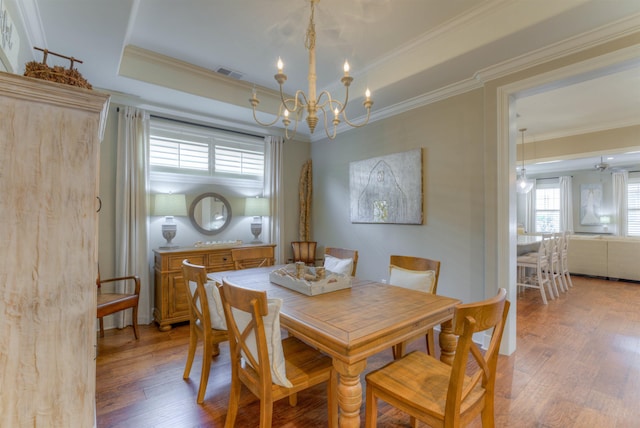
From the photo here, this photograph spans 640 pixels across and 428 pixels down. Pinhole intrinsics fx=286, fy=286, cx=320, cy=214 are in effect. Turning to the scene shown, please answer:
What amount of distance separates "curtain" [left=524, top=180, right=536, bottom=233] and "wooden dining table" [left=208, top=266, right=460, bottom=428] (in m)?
8.57

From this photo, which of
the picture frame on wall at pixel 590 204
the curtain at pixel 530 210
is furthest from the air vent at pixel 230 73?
the picture frame on wall at pixel 590 204

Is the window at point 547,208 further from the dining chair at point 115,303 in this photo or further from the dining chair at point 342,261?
the dining chair at point 115,303

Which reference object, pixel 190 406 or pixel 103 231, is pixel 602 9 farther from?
pixel 103 231

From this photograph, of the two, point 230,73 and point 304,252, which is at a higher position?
point 230,73

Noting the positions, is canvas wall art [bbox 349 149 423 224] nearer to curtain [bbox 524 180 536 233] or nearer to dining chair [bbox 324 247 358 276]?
dining chair [bbox 324 247 358 276]

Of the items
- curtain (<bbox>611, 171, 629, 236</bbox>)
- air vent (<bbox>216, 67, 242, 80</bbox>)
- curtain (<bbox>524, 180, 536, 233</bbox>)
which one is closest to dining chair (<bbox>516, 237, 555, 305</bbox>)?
curtain (<bbox>524, 180, 536, 233</bbox>)

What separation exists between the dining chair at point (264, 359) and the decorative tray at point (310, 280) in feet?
1.32

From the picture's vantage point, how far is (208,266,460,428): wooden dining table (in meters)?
1.27

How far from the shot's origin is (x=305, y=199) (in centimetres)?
487

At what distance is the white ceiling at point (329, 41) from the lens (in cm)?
205

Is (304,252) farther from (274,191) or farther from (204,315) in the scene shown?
(204,315)

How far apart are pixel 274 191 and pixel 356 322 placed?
130 inches

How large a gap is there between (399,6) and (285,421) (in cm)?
310

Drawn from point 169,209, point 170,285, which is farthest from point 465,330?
point 169,209
